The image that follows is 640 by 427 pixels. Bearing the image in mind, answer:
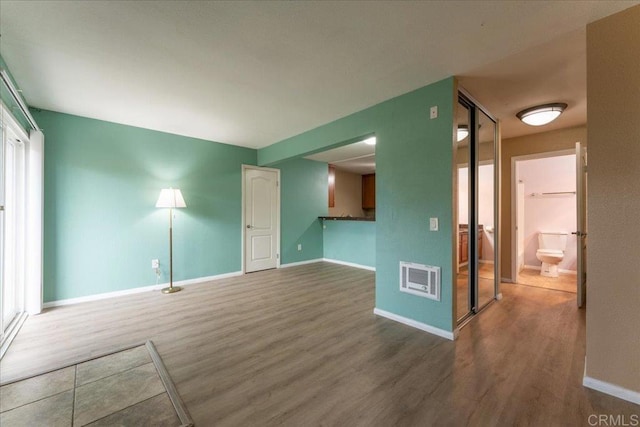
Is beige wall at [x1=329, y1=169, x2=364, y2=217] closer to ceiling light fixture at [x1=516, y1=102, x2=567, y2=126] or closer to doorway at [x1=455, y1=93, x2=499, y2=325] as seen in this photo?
doorway at [x1=455, y1=93, x2=499, y2=325]

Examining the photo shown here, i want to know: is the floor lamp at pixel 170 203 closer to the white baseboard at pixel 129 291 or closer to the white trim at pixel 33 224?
the white baseboard at pixel 129 291

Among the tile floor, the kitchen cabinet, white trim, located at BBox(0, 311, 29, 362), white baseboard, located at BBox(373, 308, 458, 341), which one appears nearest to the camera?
the tile floor

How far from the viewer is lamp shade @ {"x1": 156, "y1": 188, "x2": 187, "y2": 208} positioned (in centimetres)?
378

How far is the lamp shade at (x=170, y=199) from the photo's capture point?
3777mm

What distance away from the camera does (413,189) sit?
2662mm

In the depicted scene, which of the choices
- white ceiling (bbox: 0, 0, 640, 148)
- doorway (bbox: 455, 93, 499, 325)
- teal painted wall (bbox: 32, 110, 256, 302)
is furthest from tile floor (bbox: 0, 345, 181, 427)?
doorway (bbox: 455, 93, 499, 325)

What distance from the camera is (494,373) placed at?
1872mm

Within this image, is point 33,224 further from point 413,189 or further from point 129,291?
point 413,189

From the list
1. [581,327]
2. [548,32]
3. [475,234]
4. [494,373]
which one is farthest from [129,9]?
[581,327]

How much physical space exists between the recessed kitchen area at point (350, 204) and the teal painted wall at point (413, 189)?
1356 millimetres

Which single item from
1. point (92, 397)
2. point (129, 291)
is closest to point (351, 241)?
point (129, 291)

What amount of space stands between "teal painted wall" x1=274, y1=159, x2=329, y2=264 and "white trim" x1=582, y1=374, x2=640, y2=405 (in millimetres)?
4601

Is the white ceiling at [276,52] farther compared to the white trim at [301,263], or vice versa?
the white trim at [301,263]

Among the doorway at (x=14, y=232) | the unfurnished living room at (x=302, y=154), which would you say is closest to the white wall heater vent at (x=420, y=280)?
the unfurnished living room at (x=302, y=154)
